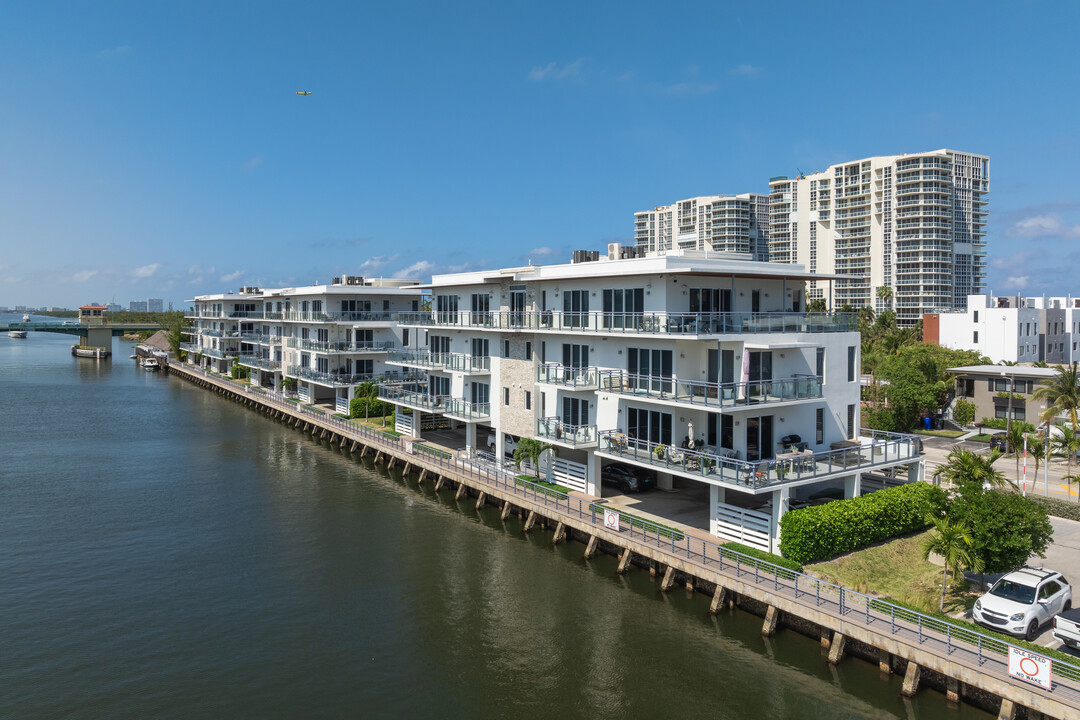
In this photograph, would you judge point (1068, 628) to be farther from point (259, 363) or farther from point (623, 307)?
point (259, 363)

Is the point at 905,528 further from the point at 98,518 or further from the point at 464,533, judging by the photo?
the point at 98,518

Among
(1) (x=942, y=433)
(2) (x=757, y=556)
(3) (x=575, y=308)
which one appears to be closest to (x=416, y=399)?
(3) (x=575, y=308)

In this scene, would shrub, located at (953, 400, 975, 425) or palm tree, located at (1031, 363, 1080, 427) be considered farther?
shrub, located at (953, 400, 975, 425)

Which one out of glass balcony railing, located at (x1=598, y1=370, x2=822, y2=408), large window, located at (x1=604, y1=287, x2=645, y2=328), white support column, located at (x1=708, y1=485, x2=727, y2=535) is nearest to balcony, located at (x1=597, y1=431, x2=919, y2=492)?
white support column, located at (x1=708, y1=485, x2=727, y2=535)

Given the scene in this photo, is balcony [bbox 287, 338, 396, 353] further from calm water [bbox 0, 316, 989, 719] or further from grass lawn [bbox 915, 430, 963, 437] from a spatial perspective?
grass lawn [bbox 915, 430, 963, 437]

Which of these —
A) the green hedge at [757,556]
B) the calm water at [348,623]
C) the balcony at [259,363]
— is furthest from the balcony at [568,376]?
the balcony at [259,363]

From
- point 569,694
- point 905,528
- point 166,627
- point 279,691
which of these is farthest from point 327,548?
point 905,528
